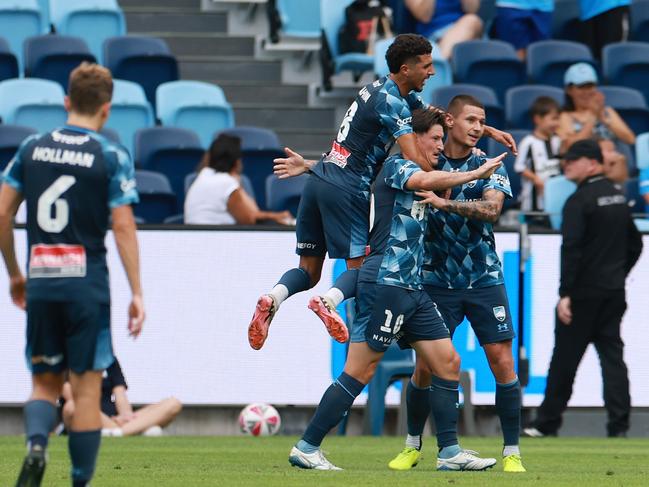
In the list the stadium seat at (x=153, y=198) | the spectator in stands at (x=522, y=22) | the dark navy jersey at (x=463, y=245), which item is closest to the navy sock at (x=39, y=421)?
the dark navy jersey at (x=463, y=245)

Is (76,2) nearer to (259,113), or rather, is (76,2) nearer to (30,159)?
(259,113)

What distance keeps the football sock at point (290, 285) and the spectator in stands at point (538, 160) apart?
6.17 meters

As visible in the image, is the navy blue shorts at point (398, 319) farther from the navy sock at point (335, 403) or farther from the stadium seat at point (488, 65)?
the stadium seat at point (488, 65)

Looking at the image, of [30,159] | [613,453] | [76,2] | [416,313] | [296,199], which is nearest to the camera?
[30,159]

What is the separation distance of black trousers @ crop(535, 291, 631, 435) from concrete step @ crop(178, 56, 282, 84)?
650 centimetres

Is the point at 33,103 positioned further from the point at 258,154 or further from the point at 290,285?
the point at 290,285

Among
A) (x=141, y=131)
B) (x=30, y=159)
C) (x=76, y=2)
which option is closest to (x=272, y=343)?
(x=141, y=131)

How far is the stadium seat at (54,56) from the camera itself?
16.7 metres

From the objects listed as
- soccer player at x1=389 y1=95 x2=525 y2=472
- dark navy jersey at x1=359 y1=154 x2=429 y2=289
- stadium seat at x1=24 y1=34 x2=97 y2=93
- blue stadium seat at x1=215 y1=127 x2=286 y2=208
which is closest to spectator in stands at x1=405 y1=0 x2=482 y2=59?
blue stadium seat at x1=215 y1=127 x2=286 y2=208

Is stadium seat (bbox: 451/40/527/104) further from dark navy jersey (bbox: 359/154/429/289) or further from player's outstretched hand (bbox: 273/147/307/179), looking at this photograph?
dark navy jersey (bbox: 359/154/429/289)

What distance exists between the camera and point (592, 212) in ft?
44.5

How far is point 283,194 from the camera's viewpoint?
15.2 meters

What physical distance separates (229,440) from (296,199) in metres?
2.89

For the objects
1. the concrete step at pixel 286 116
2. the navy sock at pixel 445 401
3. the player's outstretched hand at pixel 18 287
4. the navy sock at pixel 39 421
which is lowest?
the navy sock at pixel 445 401
